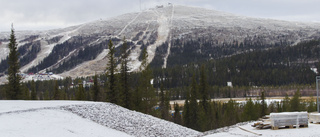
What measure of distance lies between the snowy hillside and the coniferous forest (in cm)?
2009

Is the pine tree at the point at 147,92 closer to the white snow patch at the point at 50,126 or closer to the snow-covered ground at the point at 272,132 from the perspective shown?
the snow-covered ground at the point at 272,132

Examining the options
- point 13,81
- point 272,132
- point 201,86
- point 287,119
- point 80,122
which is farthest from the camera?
point 201,86

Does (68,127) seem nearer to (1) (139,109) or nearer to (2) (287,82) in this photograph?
(1) (139,109)

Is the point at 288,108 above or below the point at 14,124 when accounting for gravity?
below

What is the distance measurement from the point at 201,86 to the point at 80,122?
155 ft

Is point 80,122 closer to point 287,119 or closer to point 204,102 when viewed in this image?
point 287,119

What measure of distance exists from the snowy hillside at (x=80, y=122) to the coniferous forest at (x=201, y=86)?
20091 mm

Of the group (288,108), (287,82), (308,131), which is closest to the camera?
(308,131)

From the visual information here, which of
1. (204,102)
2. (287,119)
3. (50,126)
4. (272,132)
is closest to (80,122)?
(50,126)

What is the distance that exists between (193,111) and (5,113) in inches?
1766

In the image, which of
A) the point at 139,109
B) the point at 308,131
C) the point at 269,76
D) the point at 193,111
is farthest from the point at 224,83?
the point at 308,131

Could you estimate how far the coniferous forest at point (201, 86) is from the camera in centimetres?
5559

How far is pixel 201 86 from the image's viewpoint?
235 ft

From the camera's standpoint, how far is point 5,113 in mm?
25562
